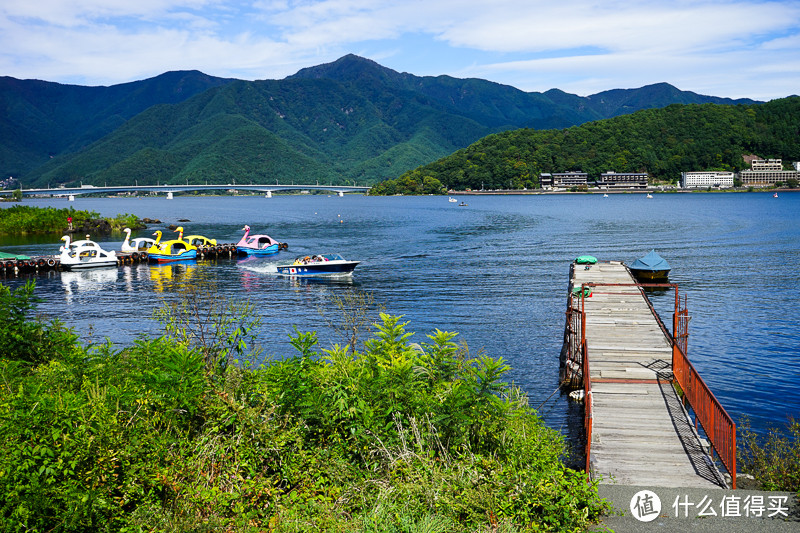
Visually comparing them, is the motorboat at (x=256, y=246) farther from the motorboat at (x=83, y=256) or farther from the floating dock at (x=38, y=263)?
the motorboat at (x=83, y=256)

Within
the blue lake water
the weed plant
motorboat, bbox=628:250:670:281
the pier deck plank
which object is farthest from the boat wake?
the weed plant

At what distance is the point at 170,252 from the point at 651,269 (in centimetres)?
4586

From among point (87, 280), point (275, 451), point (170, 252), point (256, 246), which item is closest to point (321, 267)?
point (87, 280)

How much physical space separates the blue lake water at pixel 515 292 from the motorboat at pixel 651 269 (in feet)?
7.95

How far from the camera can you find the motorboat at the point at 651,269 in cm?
4222

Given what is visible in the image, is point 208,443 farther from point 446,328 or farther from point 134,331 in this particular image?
point 134,331

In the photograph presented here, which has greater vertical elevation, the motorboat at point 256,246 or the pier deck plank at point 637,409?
the motorboat at point 256,246

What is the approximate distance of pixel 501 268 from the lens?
176 ft

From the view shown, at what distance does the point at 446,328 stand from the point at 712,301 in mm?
18491

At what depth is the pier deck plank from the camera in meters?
12.2

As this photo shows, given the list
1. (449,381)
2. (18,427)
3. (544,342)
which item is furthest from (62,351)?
(544,342)

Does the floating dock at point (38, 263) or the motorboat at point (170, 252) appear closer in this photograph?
the floating dock at point (38, 263)

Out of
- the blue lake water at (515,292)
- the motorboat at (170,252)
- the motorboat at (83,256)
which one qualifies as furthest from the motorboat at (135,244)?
the blue lake water at (515,292)

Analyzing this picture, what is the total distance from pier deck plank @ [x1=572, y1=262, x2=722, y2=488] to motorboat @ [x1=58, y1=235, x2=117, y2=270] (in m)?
48.5
